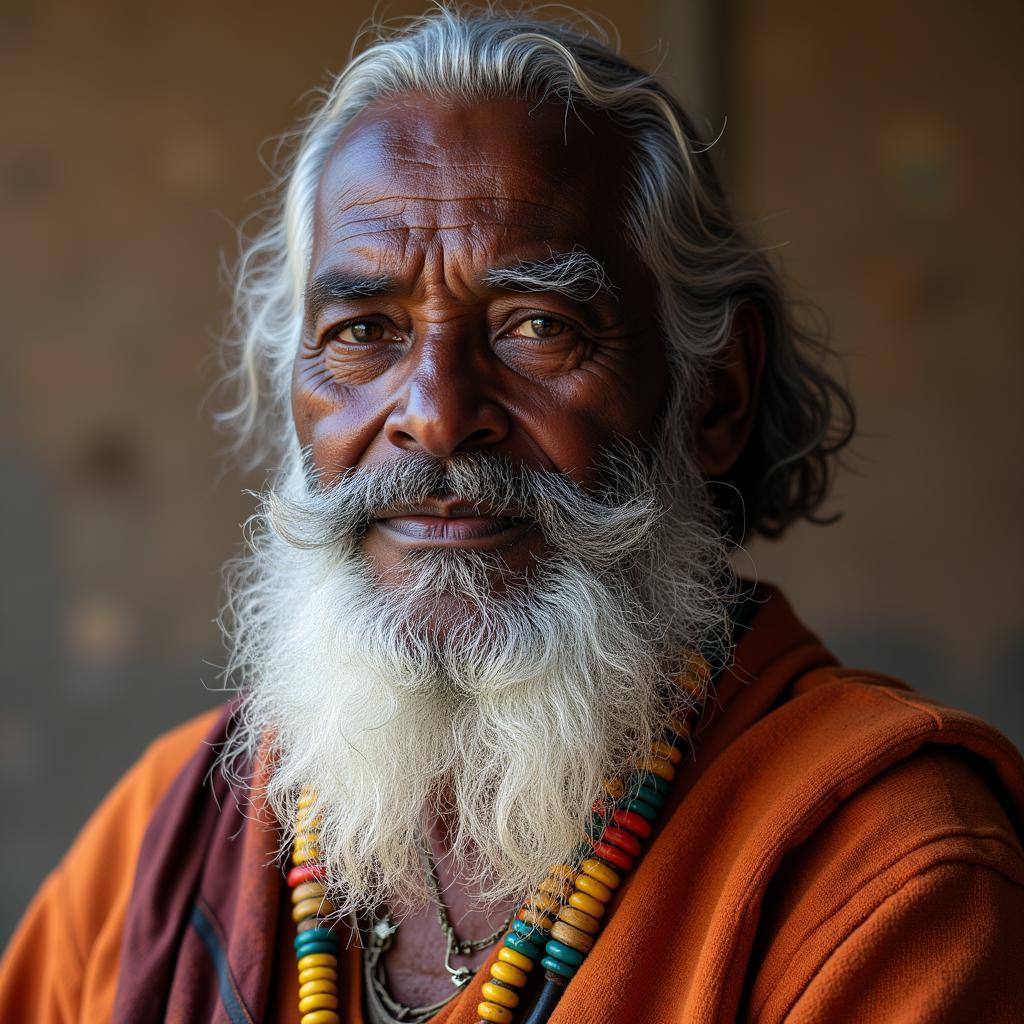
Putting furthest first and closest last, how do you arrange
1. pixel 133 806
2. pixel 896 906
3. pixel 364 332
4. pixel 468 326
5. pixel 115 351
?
1. pixel 115 351
2. pixel 133 806
3. pixel 364 332
4. pixel 468 326
5. pixel 896 906

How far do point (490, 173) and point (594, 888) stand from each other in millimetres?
1086

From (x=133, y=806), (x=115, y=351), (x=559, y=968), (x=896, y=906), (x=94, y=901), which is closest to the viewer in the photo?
(x=896, y=906)

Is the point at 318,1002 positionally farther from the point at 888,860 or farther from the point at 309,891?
the point at 888,860

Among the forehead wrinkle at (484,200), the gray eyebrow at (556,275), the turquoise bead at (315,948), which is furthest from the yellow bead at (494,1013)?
the forehead wrinkle at (484,200)

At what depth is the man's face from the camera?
1.79m

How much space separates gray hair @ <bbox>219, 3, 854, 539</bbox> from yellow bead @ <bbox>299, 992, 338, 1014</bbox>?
3.42 feet

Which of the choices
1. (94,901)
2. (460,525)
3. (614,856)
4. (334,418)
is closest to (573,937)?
(614,856)

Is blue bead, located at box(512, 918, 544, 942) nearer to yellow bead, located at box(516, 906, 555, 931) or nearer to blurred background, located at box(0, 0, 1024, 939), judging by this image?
yellow bead, located at box(516, 906, 555, 931)

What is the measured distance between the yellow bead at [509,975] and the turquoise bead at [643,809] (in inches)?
10.9

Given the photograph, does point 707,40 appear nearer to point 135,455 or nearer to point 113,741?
point 135,455

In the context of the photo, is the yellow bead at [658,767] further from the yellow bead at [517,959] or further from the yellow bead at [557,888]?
the yellow bead at [517,959]

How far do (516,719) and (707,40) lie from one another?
7.84ft

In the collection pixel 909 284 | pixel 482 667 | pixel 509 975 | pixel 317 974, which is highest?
pixel 909 284

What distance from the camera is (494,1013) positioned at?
1.64 m
